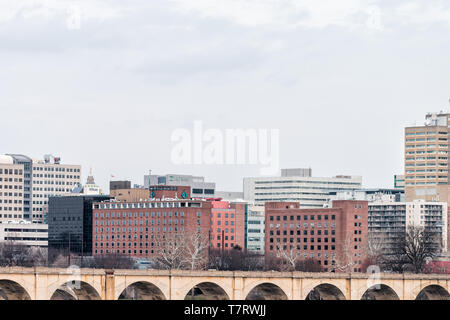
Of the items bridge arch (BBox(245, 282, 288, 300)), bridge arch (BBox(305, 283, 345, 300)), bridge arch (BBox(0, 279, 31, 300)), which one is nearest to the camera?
bridge arch (BBox(0, 279, 31, 300))

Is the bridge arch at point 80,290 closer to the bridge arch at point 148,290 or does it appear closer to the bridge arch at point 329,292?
the bridge arch at point 148,290

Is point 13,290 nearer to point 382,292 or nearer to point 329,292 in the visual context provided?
point 329,292

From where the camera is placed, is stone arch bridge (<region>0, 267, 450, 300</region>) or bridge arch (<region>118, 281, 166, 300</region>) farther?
bridge arch (<region>118, 281, 166, 300</region>)

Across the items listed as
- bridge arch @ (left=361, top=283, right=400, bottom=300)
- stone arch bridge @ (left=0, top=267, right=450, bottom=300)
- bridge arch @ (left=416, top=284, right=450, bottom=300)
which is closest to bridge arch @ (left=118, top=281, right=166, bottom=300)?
stone arch bridge @ (left=0, top=267, right=450, bottom=300)

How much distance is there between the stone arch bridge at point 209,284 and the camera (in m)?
163

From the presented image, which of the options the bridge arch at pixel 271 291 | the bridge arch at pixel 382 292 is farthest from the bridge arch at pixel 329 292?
the bridge arch at pixel 271 291

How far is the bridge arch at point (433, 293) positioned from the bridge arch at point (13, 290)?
59522 millimetres

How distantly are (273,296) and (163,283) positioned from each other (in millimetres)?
18473

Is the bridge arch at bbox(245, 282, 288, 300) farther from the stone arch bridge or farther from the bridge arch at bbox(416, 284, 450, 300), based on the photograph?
the bridge arch at bbox(416, 284, 450, 300)

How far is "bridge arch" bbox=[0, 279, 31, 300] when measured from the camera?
531 ft

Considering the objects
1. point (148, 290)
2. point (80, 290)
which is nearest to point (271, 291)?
point (148, 290)
